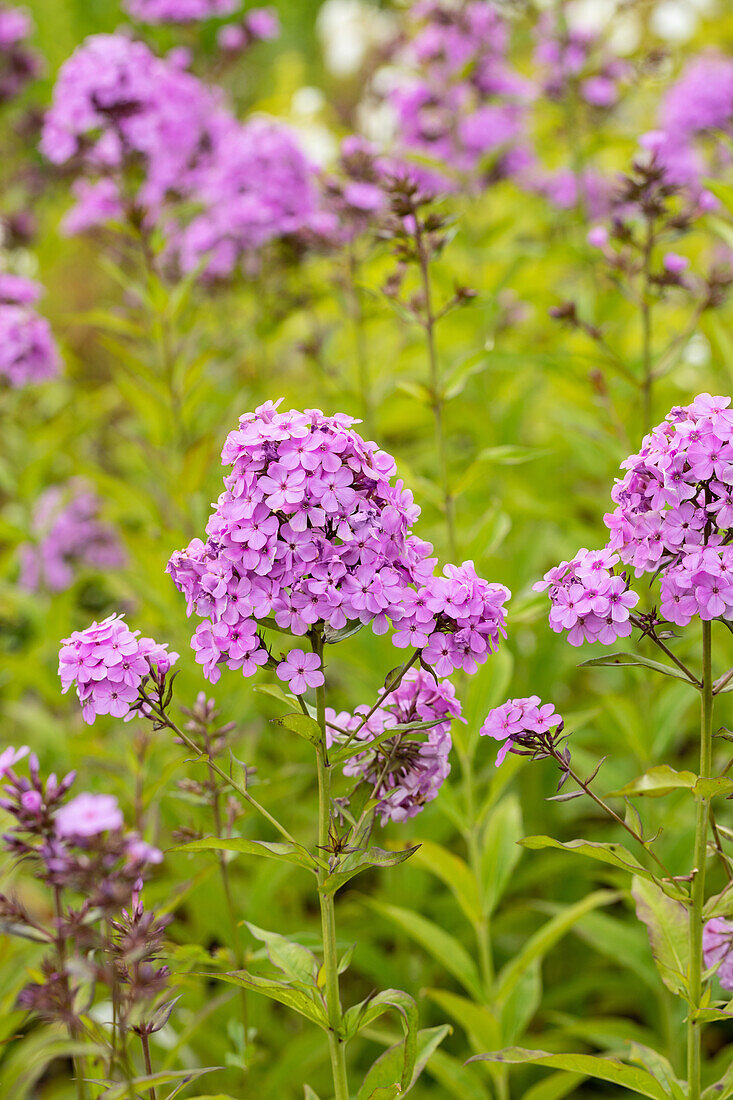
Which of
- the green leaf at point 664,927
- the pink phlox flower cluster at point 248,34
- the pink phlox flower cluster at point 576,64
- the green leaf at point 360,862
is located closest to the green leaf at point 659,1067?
the green leaf at point 664,927

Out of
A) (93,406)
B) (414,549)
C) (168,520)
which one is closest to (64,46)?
(93,406)

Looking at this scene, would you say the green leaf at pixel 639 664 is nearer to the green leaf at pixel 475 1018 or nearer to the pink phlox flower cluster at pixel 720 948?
the pink phlox flower cluster at pixel 720 948

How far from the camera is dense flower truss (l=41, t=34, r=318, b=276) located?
364cm

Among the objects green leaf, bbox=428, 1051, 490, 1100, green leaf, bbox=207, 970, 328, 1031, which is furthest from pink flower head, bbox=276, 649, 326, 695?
green leaf, bbox=428, 1051, 490, 1100

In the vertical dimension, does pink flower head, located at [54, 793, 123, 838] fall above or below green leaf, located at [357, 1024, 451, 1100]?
above

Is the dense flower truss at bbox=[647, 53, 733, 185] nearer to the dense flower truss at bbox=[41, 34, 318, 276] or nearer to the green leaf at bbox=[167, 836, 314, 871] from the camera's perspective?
the dense flower truss at bbox=[41, 34, 318, 276]

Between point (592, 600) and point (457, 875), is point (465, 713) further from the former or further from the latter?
point (592, 600)

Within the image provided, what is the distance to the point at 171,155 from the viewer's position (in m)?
4.68

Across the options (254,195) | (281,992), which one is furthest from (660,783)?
(254,195)

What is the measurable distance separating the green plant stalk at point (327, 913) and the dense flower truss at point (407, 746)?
94 millimetres

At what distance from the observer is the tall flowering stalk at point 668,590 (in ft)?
4.77

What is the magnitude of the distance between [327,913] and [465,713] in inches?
37.0

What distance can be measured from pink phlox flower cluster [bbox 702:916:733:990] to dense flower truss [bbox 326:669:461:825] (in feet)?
1.87

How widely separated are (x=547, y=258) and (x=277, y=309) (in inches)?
45.9
